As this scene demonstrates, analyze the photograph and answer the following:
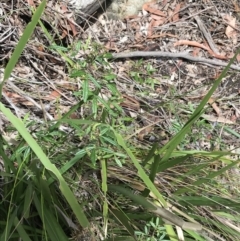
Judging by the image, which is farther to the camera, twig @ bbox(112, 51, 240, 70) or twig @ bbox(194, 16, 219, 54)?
twig @ bbox(194, 16, 219, 54)

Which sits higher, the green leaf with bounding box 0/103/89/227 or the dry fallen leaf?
the dry fallen leaf

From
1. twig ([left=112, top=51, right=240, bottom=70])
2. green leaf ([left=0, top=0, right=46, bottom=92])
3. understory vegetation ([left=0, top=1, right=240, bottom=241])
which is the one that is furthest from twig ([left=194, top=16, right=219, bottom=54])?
green leaf ([left=0, top=0, right=46, bottom=92])

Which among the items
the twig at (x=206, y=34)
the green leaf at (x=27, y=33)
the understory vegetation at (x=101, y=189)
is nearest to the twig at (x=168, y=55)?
the twig at (x=206, y=34)

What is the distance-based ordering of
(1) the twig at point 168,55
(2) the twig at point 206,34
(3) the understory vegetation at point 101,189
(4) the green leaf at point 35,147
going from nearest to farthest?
(4) the green leaf at point 35,147 < (3) the understory vegetation at point 101,189 < (1) the twig at point 168,55 < (2) the twig at point 206,34

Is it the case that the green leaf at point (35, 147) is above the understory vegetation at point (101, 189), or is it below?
above

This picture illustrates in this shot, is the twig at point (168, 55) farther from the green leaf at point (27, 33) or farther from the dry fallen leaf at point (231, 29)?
the green leaf at point (27, 33)

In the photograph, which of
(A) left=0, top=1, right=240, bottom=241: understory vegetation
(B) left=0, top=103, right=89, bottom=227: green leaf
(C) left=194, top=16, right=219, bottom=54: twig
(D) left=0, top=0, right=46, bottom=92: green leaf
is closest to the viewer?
(D) left=0, top=0, right=46, bottom=92: green leaf

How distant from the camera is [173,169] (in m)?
1.73

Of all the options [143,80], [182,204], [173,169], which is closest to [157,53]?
[143,80]

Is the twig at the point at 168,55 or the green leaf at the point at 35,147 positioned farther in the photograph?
the twig at the point at 168,55

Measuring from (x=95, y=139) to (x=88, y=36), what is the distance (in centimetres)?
128

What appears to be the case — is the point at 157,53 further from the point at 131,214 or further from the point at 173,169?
the point at 131,214

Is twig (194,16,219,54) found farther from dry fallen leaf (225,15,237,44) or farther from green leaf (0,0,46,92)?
green leaf (0,0,46,92)

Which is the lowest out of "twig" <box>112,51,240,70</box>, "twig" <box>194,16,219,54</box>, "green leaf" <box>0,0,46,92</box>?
"green leaf" <box>0,0,46,92</box>
